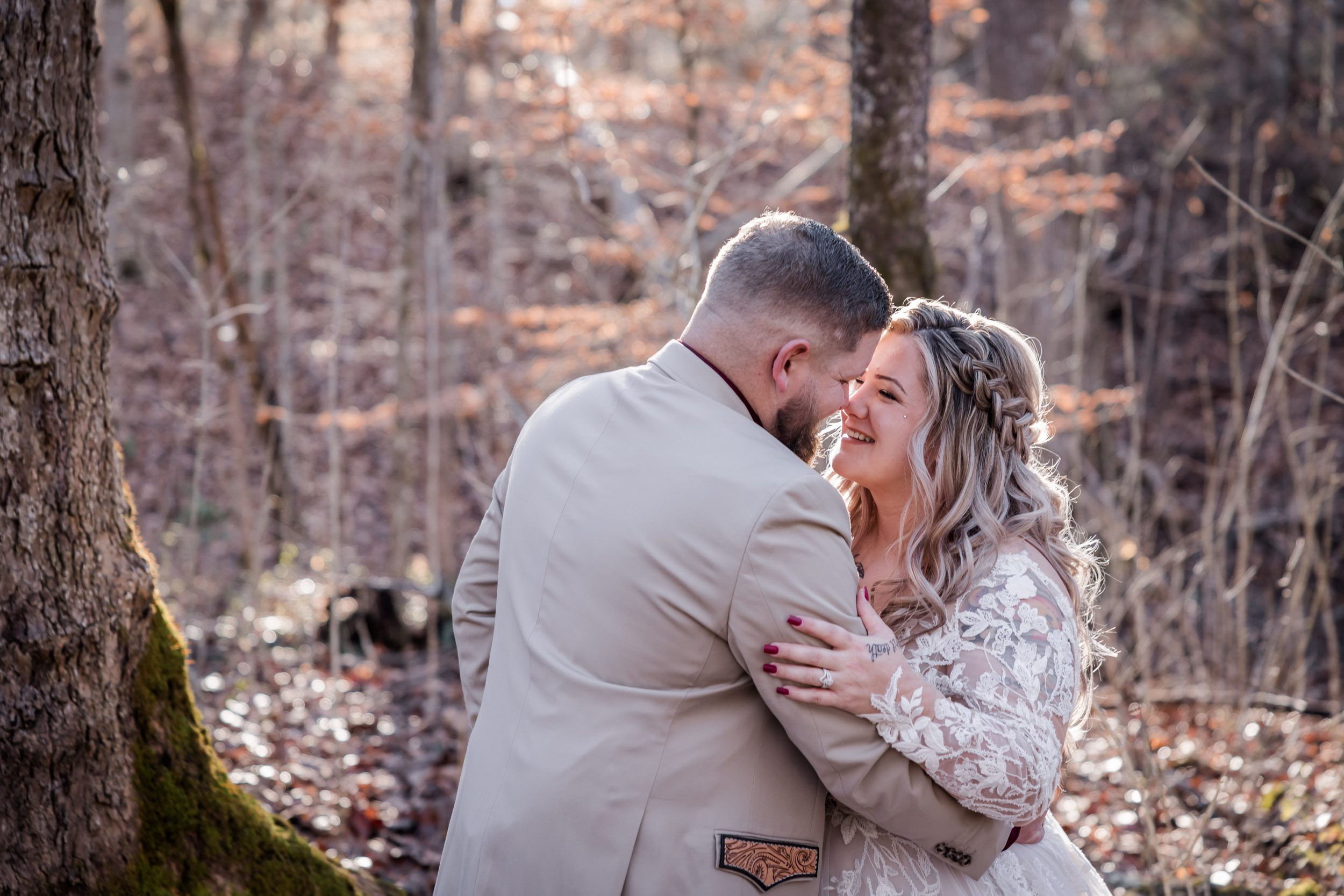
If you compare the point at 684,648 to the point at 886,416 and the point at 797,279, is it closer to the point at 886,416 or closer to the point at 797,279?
the point at 797,279

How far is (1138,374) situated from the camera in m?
12.0

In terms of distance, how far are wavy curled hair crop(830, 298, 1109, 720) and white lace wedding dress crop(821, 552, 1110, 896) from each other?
113mm

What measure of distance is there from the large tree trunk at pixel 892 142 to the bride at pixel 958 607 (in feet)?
2.97

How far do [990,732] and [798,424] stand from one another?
0.79 m

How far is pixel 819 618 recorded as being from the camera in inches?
81.4

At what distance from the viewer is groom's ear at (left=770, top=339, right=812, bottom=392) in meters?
2.29

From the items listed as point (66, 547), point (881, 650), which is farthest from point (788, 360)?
point (66, 547)

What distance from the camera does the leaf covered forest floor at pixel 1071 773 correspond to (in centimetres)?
396

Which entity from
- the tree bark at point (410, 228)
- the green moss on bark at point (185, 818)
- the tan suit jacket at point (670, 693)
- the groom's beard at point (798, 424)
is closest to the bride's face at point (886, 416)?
the groom's beard at point (798, 424)

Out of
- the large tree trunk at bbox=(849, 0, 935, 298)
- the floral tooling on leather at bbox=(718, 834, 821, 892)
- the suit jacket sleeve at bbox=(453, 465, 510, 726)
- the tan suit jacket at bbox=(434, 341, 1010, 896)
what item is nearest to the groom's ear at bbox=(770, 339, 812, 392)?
the tan suit jacket at bbox=(434, 341, 1010, 896)

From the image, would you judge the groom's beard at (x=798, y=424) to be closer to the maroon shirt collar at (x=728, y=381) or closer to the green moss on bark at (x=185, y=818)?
the maroon shirt collar at (x=728, y=381)

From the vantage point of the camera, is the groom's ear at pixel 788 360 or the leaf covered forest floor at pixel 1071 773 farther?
the leaf covered forest floor at pixel 1071 773

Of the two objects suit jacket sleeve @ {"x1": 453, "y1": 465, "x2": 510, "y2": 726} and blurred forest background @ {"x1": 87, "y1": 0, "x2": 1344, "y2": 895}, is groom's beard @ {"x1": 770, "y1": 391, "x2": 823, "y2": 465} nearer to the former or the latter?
suit jacket sleeve @ {"x1": 453, "y1": 465, "x2": 510, "y2": 726}

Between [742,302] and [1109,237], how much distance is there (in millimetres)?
8424
